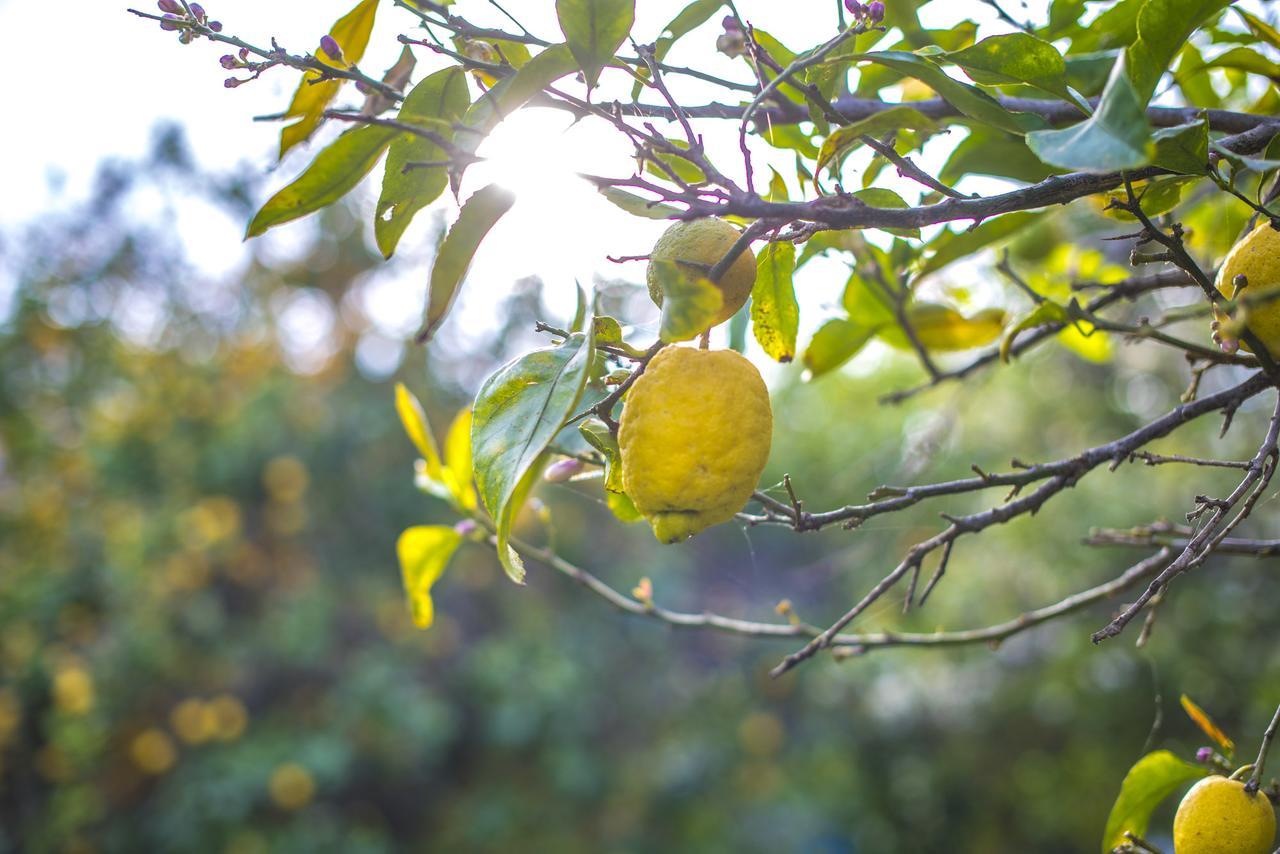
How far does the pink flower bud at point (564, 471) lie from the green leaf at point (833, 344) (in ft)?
1.00

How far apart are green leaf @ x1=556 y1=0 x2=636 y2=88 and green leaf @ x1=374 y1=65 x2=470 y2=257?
0.32ft

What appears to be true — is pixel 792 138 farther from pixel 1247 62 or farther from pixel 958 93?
pixel 1247 62

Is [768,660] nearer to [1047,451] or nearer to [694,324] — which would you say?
[1047,451]

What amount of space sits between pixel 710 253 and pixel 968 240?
401 millimetres

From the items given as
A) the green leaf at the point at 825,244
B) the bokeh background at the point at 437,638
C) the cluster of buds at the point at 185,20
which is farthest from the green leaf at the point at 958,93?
the bokeh background at the point at 437,638

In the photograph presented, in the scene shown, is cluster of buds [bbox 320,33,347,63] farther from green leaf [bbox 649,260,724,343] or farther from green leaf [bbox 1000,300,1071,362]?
green leaf [bbox 1000,300,1071,362]

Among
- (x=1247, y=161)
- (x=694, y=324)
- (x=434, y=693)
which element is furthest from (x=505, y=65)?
(x=434, y=693)

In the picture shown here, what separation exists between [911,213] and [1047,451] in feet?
10.5

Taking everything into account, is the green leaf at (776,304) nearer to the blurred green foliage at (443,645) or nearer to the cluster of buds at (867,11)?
the cluster of buds at (867,11)

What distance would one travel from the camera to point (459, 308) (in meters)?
3.48

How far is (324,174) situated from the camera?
47 cm

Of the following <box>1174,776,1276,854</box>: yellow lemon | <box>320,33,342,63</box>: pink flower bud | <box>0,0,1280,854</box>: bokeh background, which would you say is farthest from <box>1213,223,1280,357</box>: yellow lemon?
<box>0,0,1280,854</box>: bokeh background

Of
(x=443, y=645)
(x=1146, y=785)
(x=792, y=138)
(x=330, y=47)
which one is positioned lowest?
(x=443, y=645)

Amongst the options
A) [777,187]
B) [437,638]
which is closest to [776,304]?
[777,187]
